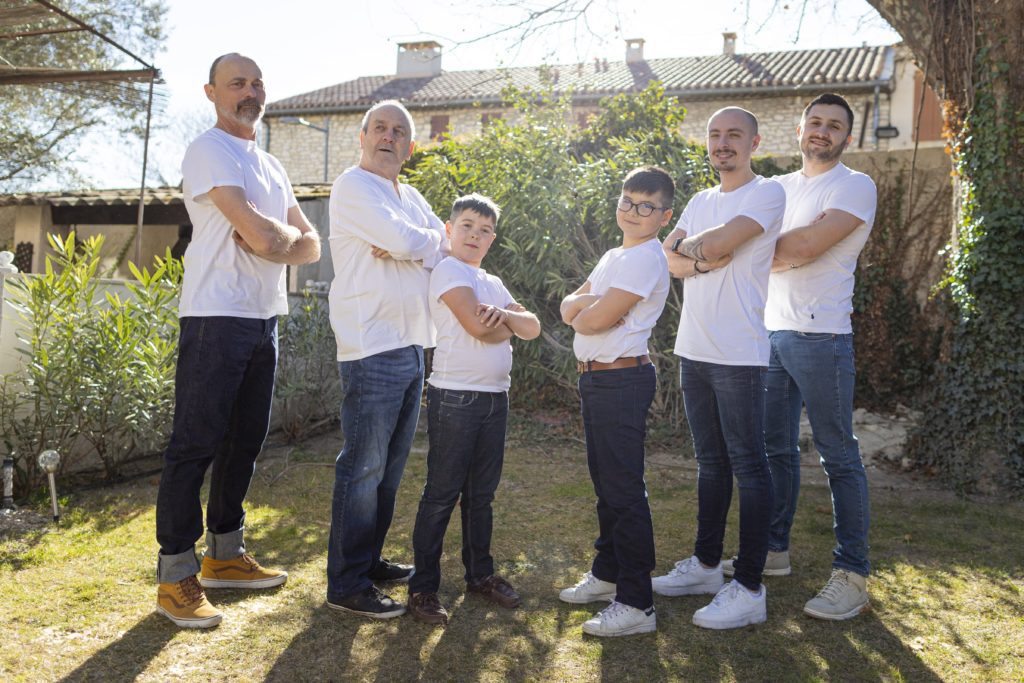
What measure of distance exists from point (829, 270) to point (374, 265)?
180 cm

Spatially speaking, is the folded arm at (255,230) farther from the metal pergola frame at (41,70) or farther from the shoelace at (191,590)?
the metal pergola frame at (41,70)

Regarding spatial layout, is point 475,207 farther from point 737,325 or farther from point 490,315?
point 737,325

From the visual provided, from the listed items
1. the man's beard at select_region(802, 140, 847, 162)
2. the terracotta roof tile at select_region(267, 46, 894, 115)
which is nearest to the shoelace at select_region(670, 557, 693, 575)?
the man's beard at select_region(802, 140, 847, 162)

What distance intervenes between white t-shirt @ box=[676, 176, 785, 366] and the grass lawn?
3.44ft

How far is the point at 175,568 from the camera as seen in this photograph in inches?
117

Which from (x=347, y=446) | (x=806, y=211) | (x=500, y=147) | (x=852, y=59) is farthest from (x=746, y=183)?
(x=852, y=59)

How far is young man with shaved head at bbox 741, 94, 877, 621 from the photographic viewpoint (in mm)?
3252

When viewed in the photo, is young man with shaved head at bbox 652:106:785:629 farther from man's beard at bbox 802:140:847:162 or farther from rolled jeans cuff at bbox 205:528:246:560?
rolled jeans cuff at bbox 205:528:246:560

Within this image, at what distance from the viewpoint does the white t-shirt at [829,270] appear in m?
3.28

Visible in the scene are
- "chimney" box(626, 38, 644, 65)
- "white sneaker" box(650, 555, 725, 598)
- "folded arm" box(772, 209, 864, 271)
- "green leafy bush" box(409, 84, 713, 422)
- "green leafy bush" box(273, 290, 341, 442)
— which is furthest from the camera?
"chimney" box(626, 38, 644, 65)

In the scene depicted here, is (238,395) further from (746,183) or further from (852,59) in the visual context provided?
(852,59)

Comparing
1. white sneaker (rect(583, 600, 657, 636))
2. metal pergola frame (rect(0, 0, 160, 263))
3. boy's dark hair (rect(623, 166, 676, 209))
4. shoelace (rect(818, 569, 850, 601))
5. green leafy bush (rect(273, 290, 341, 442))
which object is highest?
metal pergola frame (rect(0, 0, 160, 263))

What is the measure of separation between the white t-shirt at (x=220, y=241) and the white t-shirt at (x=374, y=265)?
284mm

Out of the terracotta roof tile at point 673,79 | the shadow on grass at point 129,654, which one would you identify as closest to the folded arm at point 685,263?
the shadow on grass at point 129,654
